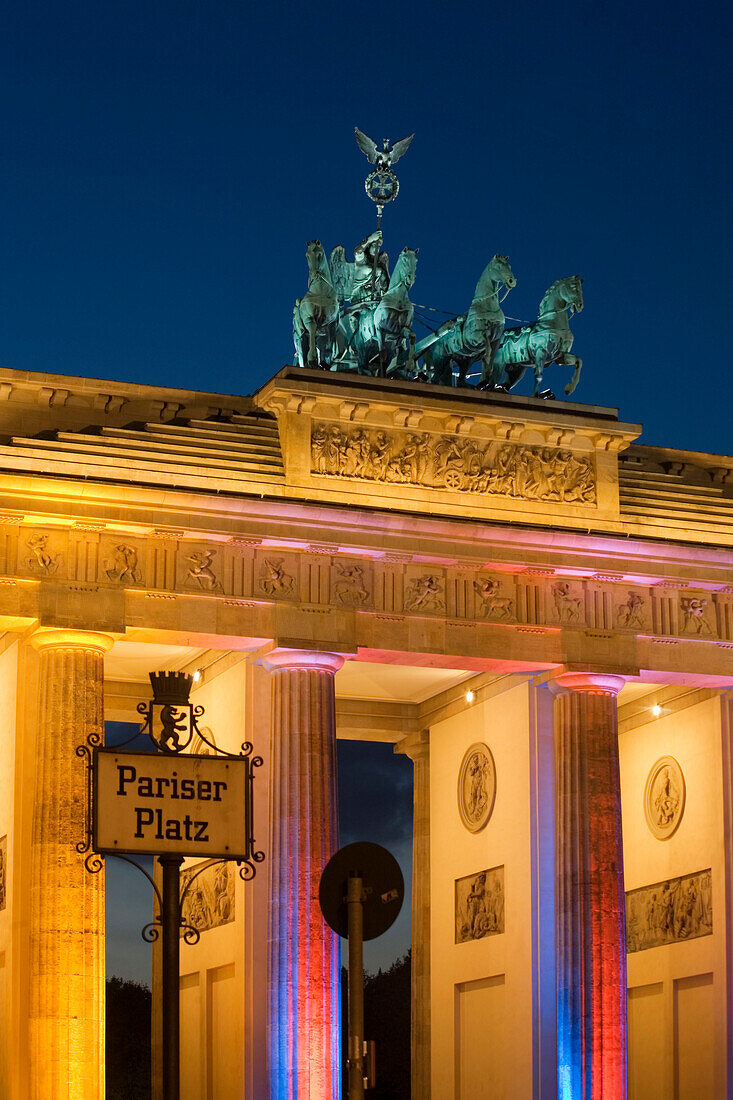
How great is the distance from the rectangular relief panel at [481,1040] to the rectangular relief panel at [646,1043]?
167 inches

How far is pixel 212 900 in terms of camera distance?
1539 inches

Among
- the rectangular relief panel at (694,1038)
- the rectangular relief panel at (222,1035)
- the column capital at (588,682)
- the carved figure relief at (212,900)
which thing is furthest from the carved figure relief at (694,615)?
the rectangular relief panel at (222,1035)

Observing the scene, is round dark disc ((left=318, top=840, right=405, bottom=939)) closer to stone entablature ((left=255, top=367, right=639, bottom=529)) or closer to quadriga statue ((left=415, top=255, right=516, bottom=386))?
stone entablature ((left=255, top=367, right=639, bottom=529))

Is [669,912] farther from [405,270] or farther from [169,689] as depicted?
[169,689]

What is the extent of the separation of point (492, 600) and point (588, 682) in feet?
8.72

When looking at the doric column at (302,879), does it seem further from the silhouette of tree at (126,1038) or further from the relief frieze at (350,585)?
the silhouette of tree at (126,1038)

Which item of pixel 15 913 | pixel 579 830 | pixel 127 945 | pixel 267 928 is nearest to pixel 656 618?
pixel 579 830

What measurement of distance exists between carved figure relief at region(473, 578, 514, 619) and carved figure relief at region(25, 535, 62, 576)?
27.8 feet

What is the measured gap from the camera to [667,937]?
1687 inches

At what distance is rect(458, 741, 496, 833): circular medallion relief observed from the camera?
1660 inches

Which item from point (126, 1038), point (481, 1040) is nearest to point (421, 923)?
point (481, 1040)

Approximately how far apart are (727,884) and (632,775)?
527cm

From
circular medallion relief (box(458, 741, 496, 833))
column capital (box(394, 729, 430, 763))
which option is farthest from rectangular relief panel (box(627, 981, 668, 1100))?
column capital (box(394, 729, 430, 763))

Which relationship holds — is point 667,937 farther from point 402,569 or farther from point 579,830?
point 402,569
